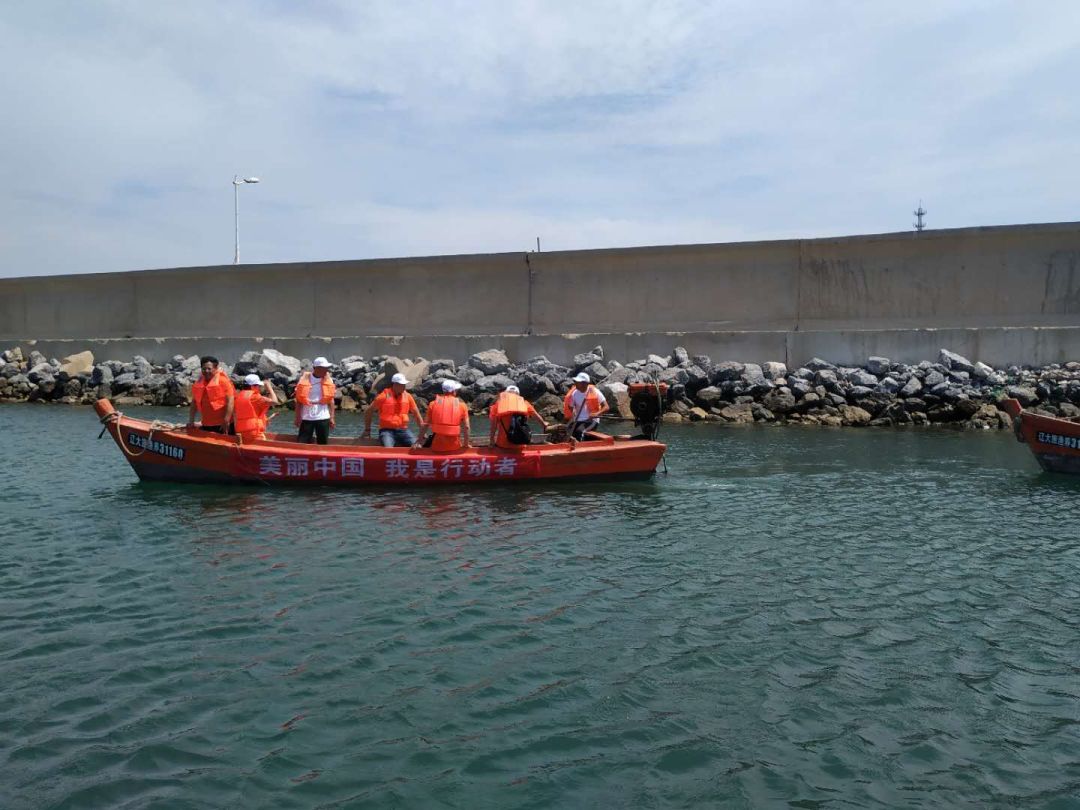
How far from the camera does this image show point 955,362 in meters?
21.8

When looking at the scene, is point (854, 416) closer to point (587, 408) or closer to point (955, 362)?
point (955, 362)

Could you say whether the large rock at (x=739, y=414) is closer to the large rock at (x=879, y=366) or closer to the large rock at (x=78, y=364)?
the large rock at (x=879, y=366)

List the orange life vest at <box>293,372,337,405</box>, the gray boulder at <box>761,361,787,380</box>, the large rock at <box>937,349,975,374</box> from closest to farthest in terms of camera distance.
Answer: the orange life vest at <box>293,372,337,405</box> → the large rock at <box>937,349,975,374</box> → the gray boulder at <box>761,361,787,380</box>

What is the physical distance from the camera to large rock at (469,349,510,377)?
24.2 metres

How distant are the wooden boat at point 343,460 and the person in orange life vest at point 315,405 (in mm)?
416

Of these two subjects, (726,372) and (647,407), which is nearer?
(647,407)

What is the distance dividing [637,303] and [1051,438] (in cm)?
1239

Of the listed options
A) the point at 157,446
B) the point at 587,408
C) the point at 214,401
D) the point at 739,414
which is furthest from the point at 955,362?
the point at 157,446

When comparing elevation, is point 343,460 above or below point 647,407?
below

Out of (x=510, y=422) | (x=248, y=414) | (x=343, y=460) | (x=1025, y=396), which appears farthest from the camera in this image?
(x=1025, y=396)

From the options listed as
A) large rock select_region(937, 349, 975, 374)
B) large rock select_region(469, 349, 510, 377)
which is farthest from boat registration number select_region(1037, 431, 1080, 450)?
large rock select_region(469, 349, 510, 377)

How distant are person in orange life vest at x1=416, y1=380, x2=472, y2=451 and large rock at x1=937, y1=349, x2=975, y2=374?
506 inches

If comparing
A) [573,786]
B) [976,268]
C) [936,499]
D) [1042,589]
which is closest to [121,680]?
[573,786]

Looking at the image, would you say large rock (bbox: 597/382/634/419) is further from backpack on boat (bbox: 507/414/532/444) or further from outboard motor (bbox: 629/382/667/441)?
backpack on boat (bbox: 507/414/532/444)
